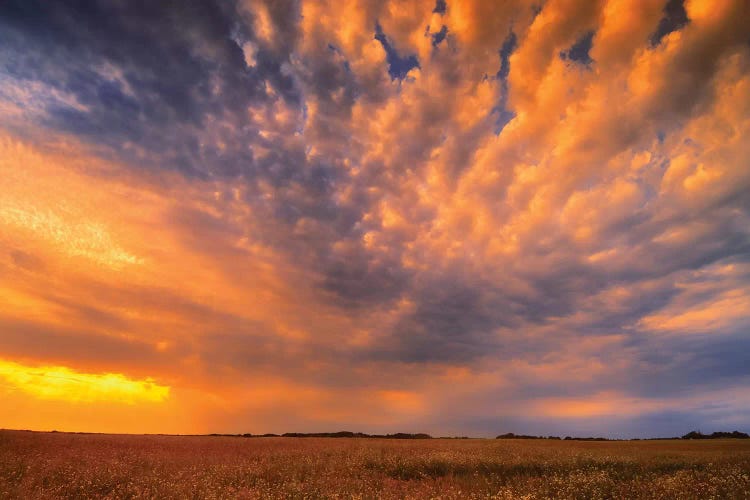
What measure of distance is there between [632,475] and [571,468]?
1.94 metres

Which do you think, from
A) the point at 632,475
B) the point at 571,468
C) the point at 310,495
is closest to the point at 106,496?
the point at 310,495

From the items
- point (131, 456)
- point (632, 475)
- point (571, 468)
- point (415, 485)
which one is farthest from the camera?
point (131, 456)

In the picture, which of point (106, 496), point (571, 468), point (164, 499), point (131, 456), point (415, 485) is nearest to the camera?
point (164, 499)

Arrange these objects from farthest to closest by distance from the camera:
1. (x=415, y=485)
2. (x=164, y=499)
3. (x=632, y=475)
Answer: (x=632, y=475)
(x=415, y=485)
(x=164, y=499)

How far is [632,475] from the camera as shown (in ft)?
41.7

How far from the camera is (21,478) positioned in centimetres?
1150

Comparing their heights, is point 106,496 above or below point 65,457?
below

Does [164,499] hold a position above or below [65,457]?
below

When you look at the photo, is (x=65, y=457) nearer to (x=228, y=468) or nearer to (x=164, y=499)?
(x=228, y=468)

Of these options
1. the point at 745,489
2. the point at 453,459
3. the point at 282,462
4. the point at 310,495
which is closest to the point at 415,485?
the point at 310,495

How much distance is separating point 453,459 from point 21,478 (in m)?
14.4

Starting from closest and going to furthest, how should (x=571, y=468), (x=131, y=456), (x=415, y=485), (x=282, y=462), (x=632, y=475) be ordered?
1. (x=415, y=485)
2. (x=632, y=475)
3. (x=571, y=468)
4. (x=282, y=462)
5. (x=131, y=456)

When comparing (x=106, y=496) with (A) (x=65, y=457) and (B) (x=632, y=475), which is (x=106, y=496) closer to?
(A) (x=65, y=457)

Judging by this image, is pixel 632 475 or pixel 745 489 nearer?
pixel 745 489
